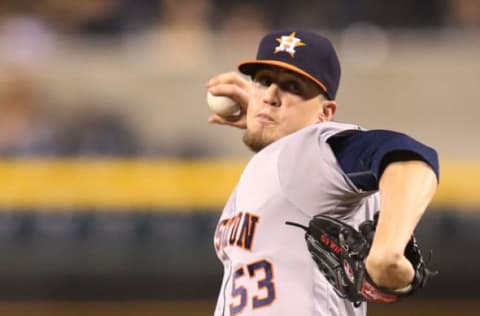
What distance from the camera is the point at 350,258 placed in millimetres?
2350

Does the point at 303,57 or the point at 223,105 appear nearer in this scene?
the point at 303,57

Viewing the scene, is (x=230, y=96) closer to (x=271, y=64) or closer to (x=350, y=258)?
(x=271, y=64)

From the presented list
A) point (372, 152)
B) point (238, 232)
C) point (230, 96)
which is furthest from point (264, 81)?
point (372, 152)

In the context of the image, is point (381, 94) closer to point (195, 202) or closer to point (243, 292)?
point (195, 202)

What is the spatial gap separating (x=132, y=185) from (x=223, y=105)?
302 cm

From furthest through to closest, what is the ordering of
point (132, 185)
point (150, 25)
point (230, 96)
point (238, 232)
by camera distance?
point (150, 25) → point (132, 185) → point (230, 96) → point (238, 232)

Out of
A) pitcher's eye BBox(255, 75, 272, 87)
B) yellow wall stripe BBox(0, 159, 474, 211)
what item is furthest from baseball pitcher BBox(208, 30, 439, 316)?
yellow wall stripe BBox(0, 159, 474, 211)

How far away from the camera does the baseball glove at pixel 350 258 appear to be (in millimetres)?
2225

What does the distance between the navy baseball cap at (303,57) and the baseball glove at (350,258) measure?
1.42 ft

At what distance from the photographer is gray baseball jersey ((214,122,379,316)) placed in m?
2.54

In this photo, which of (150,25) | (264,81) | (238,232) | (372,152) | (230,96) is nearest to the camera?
(372,152)

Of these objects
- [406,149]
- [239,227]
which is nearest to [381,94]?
[239,227]

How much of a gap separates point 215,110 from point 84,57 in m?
4.15

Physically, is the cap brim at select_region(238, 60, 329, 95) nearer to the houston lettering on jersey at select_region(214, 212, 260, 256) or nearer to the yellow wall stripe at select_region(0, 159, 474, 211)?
the houston lettering on jersey at select_region(214, 212, 260, 256)
